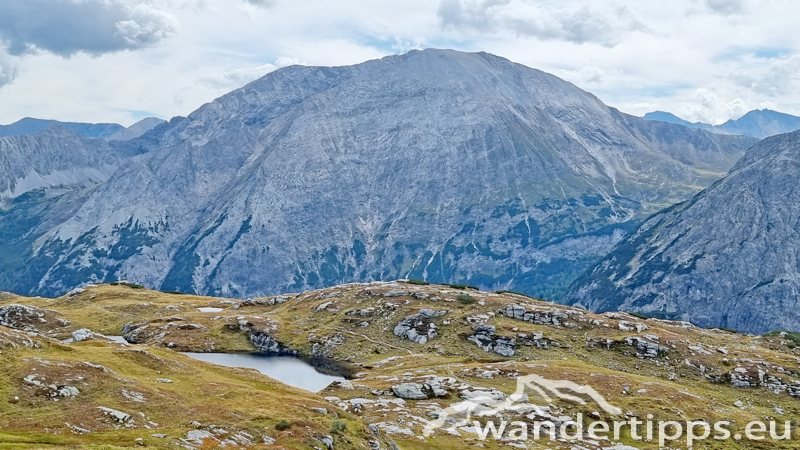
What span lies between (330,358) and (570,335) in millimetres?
53217

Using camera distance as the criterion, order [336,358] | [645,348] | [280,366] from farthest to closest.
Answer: [336,358] → [280,366] → [645,348]

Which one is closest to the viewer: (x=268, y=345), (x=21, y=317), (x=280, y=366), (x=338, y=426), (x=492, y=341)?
(x=338, y=426)

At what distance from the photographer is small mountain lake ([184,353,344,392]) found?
111m

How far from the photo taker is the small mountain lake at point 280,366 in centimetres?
11056

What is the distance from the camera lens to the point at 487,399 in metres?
85.2

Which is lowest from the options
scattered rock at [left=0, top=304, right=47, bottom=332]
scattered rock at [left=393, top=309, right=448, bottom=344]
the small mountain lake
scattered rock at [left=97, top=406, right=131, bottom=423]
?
the small mountain lake

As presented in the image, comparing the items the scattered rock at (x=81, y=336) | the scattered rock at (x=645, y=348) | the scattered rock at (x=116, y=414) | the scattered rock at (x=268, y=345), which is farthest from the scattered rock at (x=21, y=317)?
the scattered rock at (x=645, y=348)

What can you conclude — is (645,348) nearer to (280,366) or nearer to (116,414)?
(280,366)

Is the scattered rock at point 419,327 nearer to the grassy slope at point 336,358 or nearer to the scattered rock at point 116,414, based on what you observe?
the grassy slope at point 336,358

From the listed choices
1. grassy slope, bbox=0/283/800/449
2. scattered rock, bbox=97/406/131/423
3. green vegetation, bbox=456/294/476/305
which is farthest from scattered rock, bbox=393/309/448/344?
scattered rock, bbox=97/406/131/423

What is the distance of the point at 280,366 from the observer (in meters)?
124

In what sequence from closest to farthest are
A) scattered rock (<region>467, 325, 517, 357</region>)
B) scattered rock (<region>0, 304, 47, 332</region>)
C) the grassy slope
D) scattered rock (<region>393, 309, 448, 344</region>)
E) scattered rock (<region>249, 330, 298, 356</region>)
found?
the grassy slope, scattered rock (<region>467, 325, 517, 357</region>), scattered rock (<region>393, 309, 448, 344</region>), scattered rock (<region>0, 304, 47, 332</region>), scattered rock (<region>249, 330, 298, 356</region>)

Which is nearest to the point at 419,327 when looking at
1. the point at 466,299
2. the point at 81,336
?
the point at 466,299

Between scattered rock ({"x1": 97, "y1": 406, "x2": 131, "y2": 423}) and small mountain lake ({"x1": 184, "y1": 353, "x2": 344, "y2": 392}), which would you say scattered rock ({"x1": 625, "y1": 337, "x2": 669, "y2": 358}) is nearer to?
small mountain lake ({"x1": 184, "y1": 353, "x2": 344, "y2": 392})
